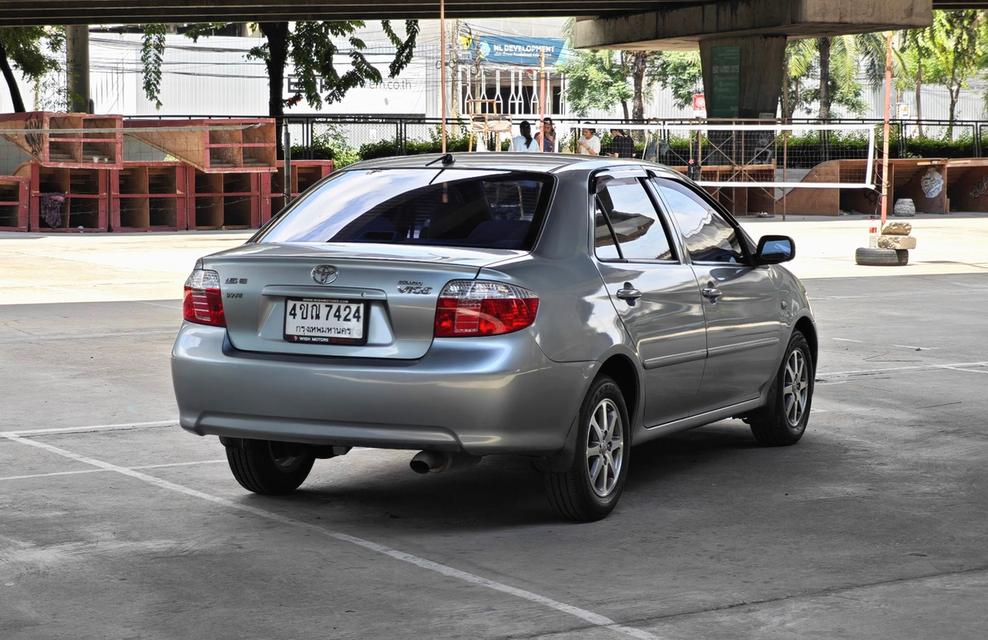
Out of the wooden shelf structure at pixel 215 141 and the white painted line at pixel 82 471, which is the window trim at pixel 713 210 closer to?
the white painted line at pixel 82 471

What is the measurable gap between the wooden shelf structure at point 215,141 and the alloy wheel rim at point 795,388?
21.0 metres

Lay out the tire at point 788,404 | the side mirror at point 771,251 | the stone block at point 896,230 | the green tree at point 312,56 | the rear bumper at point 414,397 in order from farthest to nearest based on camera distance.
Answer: the green tree at point 312,56
the stone block at point 896,230
the tire at point 788,404
the side mirror at point 771,251
the rear bumper at point 414,397

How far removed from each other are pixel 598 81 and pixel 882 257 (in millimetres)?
58274

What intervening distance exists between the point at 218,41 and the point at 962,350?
3012 inches

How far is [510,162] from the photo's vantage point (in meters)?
7.14

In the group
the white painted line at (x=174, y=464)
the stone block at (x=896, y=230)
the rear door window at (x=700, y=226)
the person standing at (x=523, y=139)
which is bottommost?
the white painted line at (x=174, y=464)

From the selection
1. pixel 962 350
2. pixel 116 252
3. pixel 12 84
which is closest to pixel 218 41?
pixel 12 84

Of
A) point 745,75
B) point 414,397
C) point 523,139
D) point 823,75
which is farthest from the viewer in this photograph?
point 823,75

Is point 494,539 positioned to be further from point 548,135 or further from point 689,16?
point 689,16

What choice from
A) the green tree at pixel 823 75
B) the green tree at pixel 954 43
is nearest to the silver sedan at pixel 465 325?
the green tree at pixel 954 43

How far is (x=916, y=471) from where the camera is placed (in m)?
7.71

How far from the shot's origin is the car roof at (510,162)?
23.0 feet

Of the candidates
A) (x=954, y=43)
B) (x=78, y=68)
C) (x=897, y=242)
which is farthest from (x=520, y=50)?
(x=897, y=242)

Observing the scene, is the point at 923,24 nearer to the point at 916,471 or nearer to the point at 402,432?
the point at 916,471
